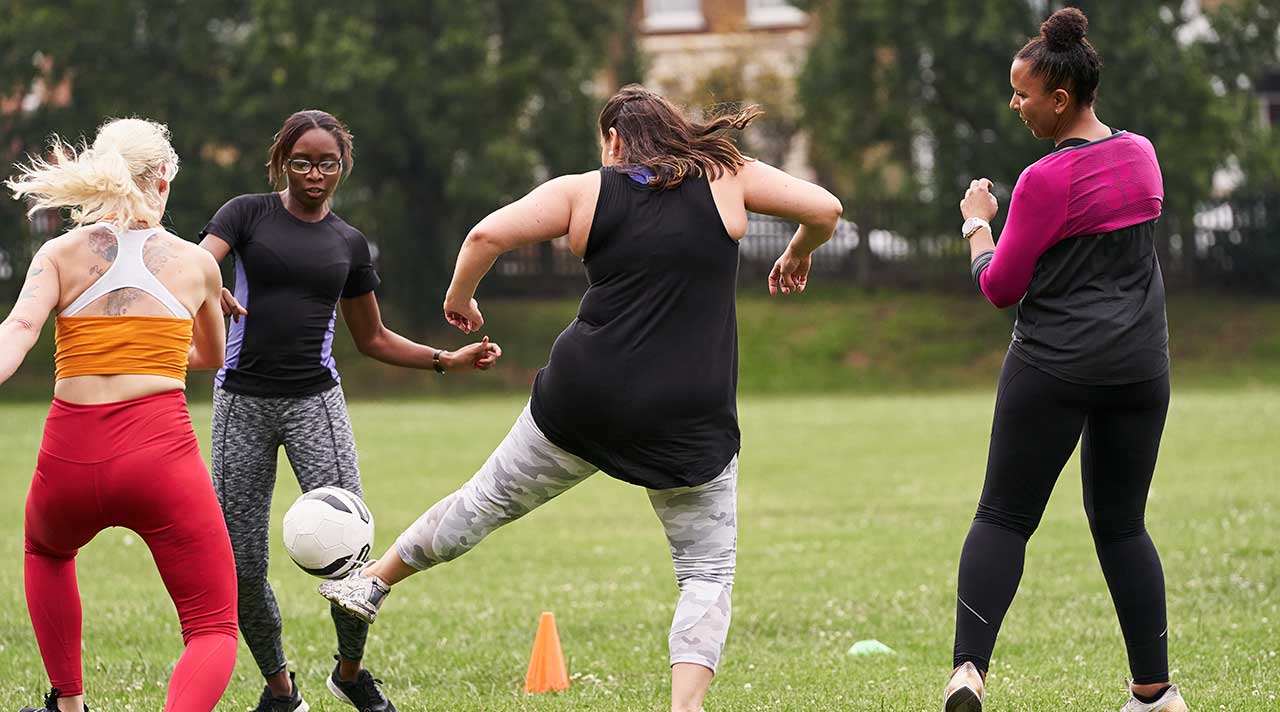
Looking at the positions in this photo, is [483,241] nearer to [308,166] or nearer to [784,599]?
[308,166]

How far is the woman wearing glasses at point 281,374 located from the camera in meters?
5.82

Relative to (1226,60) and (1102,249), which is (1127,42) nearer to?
(1226,60)

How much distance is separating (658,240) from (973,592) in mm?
1566

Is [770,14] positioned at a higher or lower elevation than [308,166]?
→ higher

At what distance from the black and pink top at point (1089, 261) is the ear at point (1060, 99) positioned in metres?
0.13

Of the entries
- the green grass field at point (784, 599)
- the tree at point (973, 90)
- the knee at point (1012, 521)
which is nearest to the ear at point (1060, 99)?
the knee at point (1012, 521)

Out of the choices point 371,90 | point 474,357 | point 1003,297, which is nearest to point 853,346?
point 371,90

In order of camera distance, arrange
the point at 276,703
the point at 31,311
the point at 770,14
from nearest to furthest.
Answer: the point at 31,311 < the point at 276,703 < the point at 770,14

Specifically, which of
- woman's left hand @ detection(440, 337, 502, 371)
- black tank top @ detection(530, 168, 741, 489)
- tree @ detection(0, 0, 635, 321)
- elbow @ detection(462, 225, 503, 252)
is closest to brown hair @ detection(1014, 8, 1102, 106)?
black tank top @ detection(530, 168, 741, 489)

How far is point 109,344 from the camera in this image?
4434 millimetres

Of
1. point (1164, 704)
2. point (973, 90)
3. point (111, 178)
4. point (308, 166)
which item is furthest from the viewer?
point (973, 90)

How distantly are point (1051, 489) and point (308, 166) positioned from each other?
293 centimetres

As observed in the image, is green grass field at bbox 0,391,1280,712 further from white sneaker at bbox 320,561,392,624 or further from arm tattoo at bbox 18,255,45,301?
arm tattoo at bbox 18,255,45,301

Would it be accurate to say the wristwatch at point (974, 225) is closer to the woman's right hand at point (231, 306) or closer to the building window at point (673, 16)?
the woman's right hand at point (231, 306)
